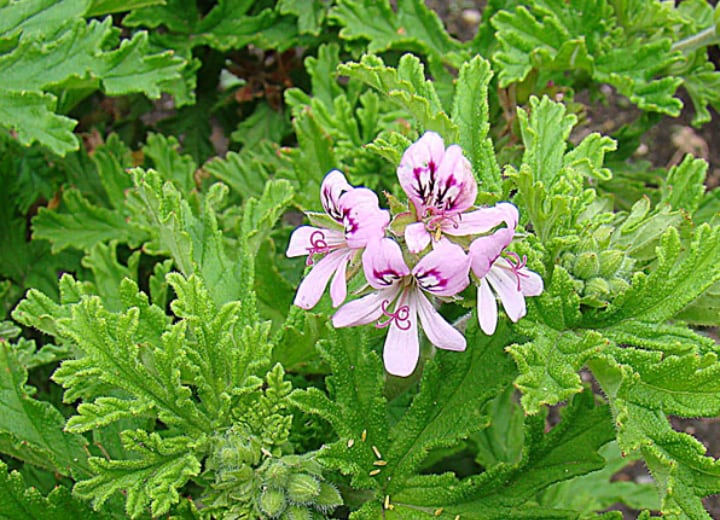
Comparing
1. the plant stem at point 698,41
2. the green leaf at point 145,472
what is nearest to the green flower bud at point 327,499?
the green leaf at point 145,472

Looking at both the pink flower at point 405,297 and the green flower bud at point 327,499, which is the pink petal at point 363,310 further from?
the green flower bud at point 327,499

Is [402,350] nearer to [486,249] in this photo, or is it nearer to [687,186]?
[486,249]

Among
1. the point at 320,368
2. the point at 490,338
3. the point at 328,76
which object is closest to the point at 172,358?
the point at 320,368

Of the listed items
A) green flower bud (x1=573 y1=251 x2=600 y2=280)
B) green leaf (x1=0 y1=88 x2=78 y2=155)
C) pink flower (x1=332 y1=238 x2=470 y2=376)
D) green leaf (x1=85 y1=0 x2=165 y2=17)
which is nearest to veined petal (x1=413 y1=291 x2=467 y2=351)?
pink flower (x1=332 y1=238 x2=470 y2=376)

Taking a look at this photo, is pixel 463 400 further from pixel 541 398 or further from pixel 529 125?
pixel 529 125

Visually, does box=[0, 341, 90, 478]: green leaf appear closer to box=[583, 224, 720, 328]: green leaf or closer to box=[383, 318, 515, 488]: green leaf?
box=[383, 318, 515, 488]: green leaf

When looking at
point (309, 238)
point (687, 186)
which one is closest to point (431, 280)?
point (309, 238)
